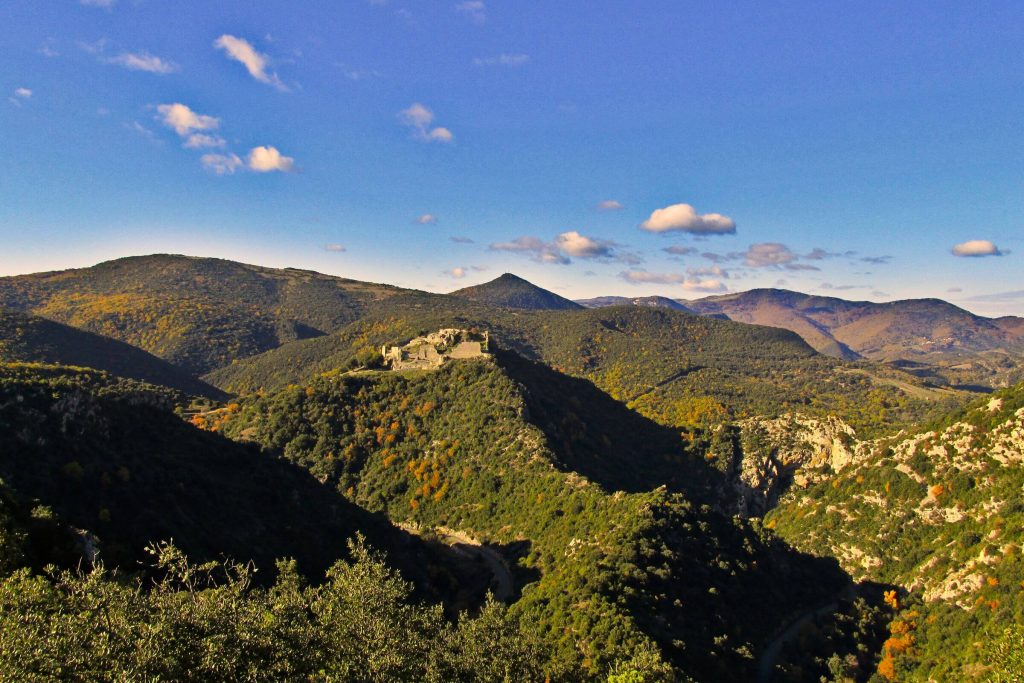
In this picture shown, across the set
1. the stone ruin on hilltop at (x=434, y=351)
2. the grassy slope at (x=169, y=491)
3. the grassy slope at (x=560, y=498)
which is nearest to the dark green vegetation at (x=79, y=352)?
the grassy slope at (x=560, y=498)

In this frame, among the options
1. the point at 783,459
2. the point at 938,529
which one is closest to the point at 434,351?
the point at 783,459

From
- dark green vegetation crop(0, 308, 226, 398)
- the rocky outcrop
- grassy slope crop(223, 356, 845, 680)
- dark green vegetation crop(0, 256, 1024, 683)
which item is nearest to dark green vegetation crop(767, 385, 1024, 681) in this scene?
dark green vegetation crop(0, 256, 1024, 683)

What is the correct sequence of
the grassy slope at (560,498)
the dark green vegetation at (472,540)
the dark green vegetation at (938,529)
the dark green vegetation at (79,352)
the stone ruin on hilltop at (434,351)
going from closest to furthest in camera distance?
1. the dark green vegetation at (472,540)
2. the grassy slope at (560,498)
3. the dark green vegetation at (938,529)
4. the stone ruin on hilltop at (434,351)
5. the dark green vegetation at (79,352)

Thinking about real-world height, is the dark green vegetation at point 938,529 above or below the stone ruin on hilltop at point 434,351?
below

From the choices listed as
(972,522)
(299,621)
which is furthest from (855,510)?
(299,621)

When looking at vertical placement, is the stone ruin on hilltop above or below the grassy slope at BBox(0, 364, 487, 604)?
above

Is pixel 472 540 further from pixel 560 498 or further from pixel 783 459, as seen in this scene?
pixel 783 459

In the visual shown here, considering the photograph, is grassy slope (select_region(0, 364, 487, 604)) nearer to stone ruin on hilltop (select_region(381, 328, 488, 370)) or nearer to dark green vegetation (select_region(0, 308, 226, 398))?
stone ruin on hilltop (select_region(381, 328, 488, 370))

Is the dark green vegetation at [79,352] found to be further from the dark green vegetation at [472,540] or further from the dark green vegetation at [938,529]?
the dark green vegetation at [938,529]
